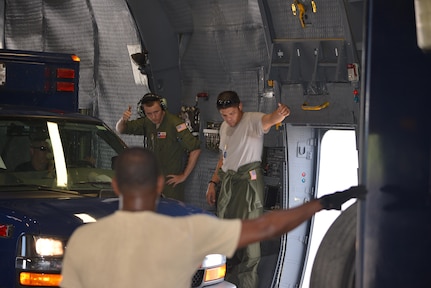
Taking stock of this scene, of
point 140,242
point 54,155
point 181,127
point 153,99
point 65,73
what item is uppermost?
point 65,73

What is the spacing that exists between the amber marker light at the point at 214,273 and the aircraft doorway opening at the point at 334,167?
2200mm

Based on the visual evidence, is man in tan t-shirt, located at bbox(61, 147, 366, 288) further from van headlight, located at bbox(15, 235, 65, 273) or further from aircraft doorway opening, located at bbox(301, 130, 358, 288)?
aircraft doorway opening, located at bbox(301, 130, 358, 288)

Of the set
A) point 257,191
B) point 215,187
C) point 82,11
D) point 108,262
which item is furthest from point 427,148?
point 82,11

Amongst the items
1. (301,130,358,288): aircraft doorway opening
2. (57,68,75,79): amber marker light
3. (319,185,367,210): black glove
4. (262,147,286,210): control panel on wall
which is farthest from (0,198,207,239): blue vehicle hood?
(319,185,367,210): black glove

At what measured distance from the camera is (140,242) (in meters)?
Answer: 3.82

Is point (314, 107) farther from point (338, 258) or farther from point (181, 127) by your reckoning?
point (338, 258)

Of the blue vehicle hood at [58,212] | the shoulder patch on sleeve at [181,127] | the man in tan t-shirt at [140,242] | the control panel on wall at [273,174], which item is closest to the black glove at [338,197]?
the man in tan t-shirt at [140,242]

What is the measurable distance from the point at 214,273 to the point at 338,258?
2.14 metres

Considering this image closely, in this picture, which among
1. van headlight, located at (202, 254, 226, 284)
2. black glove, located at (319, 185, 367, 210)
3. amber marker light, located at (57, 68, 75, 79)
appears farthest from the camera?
amber marker light, located at (57, 68, 75, 79)

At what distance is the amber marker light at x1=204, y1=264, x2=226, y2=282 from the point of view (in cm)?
736

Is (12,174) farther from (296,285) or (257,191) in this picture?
(296,285)

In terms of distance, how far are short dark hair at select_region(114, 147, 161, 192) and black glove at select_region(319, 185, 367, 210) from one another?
97 cm

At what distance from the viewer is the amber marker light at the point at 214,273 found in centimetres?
736

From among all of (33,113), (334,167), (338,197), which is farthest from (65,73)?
(338,197)
